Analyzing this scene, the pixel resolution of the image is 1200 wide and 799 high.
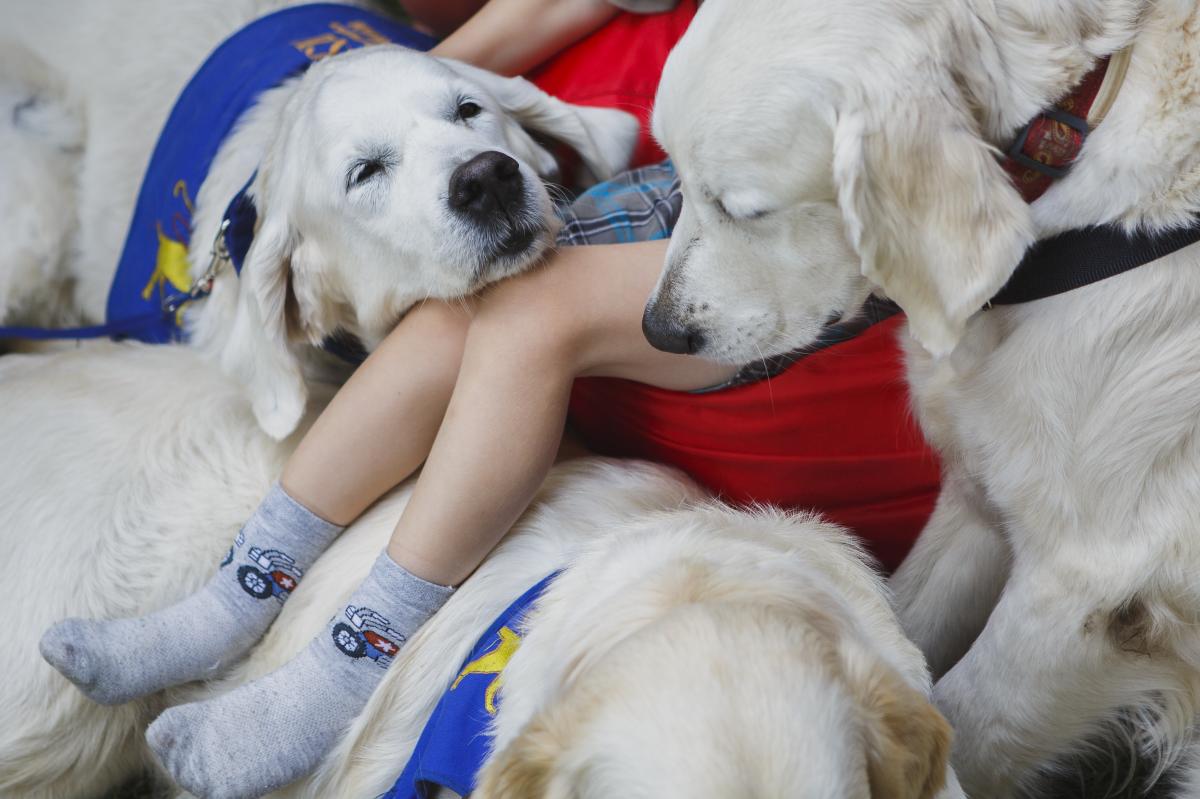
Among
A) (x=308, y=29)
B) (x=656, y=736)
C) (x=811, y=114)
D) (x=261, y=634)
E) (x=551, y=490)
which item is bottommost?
(x=261, y=634)

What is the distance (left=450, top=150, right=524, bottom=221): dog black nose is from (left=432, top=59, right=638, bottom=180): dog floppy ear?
0.92 feet

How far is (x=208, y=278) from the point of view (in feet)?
7.48

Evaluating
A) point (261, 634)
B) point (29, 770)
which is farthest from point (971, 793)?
point (29, 770)

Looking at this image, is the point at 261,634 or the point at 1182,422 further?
the point at 261,634

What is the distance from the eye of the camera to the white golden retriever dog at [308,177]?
1849mm

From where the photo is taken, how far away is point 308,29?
8.23ft

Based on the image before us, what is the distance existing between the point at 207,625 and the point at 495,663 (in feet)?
2.04

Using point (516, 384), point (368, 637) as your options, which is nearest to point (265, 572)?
point (368, 637)

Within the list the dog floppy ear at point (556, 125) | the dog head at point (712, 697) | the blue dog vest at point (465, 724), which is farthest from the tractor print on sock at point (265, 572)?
the dog floppy ear at point (556, 125)

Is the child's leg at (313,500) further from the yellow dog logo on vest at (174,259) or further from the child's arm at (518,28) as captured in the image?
the child's arm at (518,28)

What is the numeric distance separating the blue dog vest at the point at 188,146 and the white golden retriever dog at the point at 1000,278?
52.5 inches

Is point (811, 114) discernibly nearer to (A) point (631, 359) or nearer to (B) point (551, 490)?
(A) point (631, 359)

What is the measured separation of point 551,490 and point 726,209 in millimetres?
670

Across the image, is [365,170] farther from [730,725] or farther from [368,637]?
[730,725]
